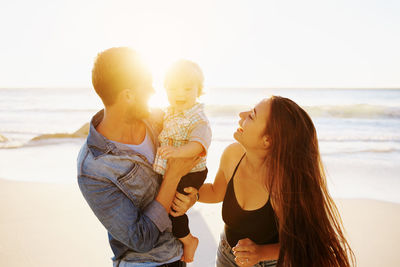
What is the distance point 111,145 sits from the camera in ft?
5.58

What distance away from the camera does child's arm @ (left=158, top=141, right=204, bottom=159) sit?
1.89m

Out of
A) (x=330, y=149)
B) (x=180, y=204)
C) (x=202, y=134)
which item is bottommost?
(x=330, y=149)

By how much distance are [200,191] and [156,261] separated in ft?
2.46

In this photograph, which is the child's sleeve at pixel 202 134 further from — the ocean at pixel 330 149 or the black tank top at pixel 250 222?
the ocean at pixel 330 149

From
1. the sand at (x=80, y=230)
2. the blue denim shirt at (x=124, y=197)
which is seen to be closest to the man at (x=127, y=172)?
the blue denim shirt at (x=124, y=197)

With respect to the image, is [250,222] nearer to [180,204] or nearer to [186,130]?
[180,204]

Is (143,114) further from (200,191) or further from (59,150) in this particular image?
(59,150)

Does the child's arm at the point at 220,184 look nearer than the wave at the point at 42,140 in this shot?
Yes

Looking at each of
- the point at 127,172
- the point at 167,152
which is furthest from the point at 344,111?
the point at 127,172

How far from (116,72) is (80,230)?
144 inches

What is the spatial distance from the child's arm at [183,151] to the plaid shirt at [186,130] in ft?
0.13

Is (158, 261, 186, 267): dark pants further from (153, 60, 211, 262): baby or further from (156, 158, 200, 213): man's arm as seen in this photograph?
(156, 158, 200, 213): man's arm

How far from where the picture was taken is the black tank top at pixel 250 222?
203 cm

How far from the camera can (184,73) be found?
2.35 m
